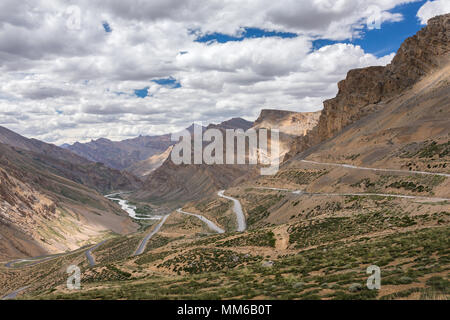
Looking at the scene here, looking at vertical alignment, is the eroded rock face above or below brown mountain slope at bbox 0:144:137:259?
→ above

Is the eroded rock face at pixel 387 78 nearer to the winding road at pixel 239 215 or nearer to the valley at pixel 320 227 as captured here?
the valley at pixel 320 227

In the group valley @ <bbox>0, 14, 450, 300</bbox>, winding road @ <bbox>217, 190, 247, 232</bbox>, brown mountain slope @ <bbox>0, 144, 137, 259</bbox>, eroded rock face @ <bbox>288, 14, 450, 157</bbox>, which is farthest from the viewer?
brown mountain slope @ <bbox>0, 144, 137, 259</bbox>

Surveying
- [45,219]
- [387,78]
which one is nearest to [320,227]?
[387,78]

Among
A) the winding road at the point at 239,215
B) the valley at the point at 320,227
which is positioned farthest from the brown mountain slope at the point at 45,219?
the winding road at the point at 239,215

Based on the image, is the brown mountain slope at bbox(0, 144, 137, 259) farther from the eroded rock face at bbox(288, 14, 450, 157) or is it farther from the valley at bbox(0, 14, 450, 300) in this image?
the eroded rock face at bbox(288, 14, 450, 157)

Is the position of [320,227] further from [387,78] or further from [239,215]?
[387,78]

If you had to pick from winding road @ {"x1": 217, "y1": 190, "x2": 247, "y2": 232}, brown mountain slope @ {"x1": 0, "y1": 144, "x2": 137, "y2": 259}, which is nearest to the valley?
winding road @ {"x1": 217, "y1": 190, "x2": 247, "y2": 232}
